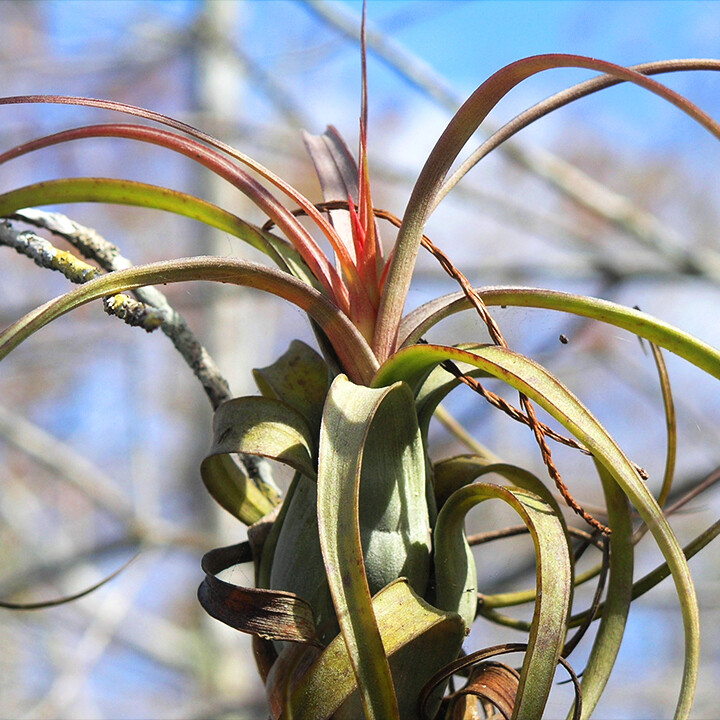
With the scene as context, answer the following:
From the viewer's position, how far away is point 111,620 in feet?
8.57

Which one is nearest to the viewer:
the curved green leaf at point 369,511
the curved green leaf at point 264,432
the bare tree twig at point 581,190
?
the curved green leaf at point 369,511

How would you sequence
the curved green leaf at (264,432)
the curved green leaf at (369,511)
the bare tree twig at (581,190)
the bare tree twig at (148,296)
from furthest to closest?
the bare tree twig at (581,190) → the bare tree twig at (148,296) → the curved green leaf at (264,432) → the curved green leaf at (369,511)

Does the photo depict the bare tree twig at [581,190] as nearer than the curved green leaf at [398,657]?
No

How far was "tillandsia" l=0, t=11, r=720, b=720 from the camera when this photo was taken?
0.42 meters

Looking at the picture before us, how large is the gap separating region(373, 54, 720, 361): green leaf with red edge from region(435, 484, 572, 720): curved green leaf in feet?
0.36

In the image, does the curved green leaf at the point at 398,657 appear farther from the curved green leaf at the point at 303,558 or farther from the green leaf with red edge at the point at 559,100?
the green leaf with red edge at the point at 559,100

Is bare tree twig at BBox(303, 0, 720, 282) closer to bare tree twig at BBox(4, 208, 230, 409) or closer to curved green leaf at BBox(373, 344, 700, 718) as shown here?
bare tree twig at BBox(4, 208, 230, 409)

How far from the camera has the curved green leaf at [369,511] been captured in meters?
0.38

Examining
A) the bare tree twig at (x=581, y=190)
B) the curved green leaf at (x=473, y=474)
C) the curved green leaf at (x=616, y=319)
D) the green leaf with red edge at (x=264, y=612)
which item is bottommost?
the green leaf with red edge at (x=264, y=612)

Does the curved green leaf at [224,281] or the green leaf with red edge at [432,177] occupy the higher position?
the green leaf with red edge at [432,177]

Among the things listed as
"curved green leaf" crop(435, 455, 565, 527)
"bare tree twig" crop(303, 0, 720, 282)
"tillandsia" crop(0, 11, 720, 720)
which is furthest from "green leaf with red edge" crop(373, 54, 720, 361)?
"bare tree twig" crop(303, 0, 720, 282)

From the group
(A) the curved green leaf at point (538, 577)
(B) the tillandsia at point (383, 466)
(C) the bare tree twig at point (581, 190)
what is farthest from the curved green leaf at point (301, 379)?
(C) the bare tree twig at point (581, 190)

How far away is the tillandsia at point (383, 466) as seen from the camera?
42 centimetres

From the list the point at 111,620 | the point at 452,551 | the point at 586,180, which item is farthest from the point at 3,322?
the point at 452,551
